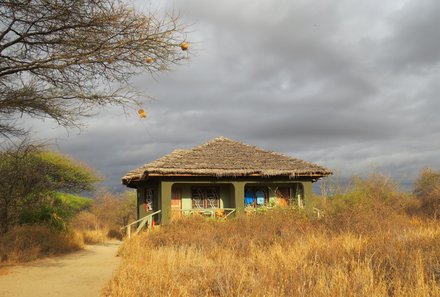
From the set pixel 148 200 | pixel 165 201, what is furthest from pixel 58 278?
pixel 148 200

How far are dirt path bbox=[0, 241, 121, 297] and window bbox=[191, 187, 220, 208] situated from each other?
983cm

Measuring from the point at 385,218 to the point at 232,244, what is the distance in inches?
195

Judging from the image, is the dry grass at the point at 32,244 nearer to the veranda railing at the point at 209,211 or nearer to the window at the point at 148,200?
the veranda railing at the point at 209,211

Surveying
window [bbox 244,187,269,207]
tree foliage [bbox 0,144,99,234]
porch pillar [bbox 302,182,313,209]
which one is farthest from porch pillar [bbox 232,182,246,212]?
tree foliage [bbox 0,144,99,234]

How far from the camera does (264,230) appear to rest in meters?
12.4

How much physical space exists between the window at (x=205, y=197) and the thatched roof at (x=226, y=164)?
2.06 metres

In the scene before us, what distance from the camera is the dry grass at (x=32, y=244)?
34.6ft

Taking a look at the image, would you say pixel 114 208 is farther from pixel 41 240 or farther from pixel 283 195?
pixel 41 240

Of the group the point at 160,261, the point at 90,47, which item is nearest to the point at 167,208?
the point at 160,261

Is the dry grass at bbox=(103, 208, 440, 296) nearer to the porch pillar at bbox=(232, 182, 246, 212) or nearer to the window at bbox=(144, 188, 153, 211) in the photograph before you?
the porch pillar at bbox=(232, 182, 246, 212)

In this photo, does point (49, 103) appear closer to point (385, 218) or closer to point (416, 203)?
point (385, 218)

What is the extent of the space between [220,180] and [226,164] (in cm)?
99

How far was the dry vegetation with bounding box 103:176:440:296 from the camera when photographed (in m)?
5.05

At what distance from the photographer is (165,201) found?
18500 mm
